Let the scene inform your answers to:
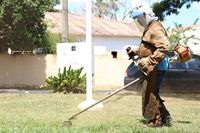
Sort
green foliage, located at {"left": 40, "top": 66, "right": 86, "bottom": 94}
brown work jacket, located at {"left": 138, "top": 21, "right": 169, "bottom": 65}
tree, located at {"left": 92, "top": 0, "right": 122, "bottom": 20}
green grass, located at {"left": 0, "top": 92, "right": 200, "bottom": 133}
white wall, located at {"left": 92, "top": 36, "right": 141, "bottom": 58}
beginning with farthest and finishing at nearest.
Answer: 1. tree, located at {"left": 92, "top": 0, "right": 122, "bottom": 20}
2. white wall, located at {"left": 92, "top": 36, "right": 141, "bottom": 58}
3. green foliage, located at {"left": 40, "top": 66, "right": 86, "bottom": 94}
4. brown work jacket, located at {"left": 138, "top": 21, "right": 169, "bottom": 65}
5. green grass, located at {"left": 0, "top": 92, "right": 200, "bottom": 133}

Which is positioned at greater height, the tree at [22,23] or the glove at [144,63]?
the tree at [22,23]

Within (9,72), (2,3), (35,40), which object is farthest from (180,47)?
(9,72)

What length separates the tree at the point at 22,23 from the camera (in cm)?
1830

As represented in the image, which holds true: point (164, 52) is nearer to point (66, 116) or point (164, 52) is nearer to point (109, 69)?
point (66, 116)

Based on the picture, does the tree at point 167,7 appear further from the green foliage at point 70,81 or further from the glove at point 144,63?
the glove at point 144,63

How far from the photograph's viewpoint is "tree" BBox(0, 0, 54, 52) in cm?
1830

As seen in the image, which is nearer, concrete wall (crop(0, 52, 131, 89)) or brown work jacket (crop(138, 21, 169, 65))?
brown work jacket (crop(138, 21, 169, 65))

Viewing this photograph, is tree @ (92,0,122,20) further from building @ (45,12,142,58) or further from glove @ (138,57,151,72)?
glove @ (138,57,151,72)

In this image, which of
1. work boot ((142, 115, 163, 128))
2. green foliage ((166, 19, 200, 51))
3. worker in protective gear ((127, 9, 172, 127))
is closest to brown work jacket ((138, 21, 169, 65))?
worker in protective gear ((127, 9, 172, 127))

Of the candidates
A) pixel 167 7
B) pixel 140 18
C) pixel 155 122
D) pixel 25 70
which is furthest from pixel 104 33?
pixel 155 122

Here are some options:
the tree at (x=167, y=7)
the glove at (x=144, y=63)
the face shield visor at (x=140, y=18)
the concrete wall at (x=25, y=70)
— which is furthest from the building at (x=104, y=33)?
the glove at (x=144, y=63)

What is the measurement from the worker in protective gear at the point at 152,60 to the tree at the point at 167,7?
7056 millimetres

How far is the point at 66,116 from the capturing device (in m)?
7.82

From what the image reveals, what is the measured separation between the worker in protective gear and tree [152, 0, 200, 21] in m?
7.06
